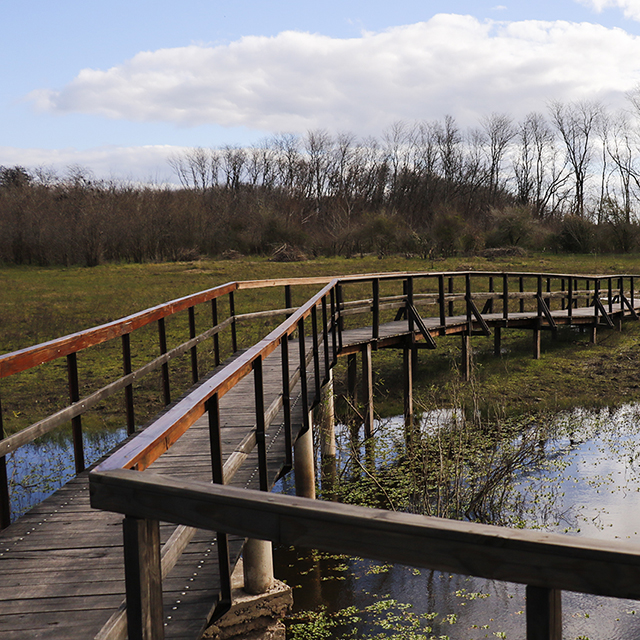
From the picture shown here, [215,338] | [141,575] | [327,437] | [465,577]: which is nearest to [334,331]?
[215,338]

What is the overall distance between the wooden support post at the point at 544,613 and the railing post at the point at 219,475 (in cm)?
151

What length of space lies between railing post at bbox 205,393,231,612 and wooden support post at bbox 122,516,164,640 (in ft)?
3.12

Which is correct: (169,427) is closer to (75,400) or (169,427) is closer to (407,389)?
(75,400)

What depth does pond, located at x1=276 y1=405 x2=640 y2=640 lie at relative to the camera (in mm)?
5461

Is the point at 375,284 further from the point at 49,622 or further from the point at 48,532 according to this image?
the point at 49,622

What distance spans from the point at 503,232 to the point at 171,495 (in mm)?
40367

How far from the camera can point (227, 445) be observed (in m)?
4.82

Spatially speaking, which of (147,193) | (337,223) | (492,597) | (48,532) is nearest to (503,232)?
(337,223)

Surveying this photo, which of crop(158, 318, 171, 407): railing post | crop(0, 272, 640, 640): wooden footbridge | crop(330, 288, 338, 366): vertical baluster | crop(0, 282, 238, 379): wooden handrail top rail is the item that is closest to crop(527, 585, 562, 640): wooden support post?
crop(0, 272, 640, 640): wooden footbridge

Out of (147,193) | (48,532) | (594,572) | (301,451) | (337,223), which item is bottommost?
(301,451)

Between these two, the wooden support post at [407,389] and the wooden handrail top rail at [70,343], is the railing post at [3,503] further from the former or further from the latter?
the wooden support post at [407,389]

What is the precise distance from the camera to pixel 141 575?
149 cm

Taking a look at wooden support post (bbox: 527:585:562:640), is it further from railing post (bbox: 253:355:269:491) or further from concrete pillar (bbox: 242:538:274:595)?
concrete pillar (bbox: 242:538:274:595)

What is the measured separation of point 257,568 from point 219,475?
117 inches
